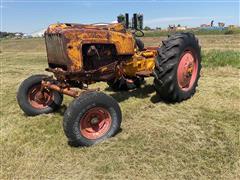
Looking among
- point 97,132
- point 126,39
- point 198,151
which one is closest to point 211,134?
point 198,151

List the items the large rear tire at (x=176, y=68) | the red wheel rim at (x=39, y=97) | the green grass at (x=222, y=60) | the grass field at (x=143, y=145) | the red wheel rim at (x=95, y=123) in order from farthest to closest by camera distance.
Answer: the green grass at (x=222, y=60) < the red wheel rim at (x=39, y=97) < the large rear tire at (x=176, y=68) < the red wheel rim at (x=95, y=123) < the grass field at (x=143, y=145)

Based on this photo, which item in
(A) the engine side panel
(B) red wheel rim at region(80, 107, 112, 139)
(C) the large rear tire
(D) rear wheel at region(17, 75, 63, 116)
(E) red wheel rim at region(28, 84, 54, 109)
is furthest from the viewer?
(E) red wheel rim at region(28, 84, 54, 109)

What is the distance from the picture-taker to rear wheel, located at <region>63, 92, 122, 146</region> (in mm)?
4488

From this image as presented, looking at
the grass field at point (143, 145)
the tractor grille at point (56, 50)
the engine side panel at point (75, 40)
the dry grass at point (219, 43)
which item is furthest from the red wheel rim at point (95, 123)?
the dry grass at point (219, 43)

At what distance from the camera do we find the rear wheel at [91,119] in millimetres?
4488

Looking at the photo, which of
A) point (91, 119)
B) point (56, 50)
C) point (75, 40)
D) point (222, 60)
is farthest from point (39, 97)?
point (222, 60)

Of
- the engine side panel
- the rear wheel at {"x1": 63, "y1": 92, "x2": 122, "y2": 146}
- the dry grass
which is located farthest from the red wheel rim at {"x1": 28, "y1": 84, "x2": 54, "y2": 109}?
the dry grass

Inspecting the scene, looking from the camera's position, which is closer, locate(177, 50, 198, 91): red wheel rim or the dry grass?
locate(177, 50, 198, 91): red wheel rim

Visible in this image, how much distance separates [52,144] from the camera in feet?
15.8

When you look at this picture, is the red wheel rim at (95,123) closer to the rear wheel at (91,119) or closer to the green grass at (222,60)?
the rear wheel at (91,119)

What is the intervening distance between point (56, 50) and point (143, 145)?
2238 millimetres

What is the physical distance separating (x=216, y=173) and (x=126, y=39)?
313cm

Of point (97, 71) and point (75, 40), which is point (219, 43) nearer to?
point (97, 71)

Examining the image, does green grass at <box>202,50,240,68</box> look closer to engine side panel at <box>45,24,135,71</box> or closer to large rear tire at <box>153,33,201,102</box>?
large rear tire at <box>153,33,201,102</box>
